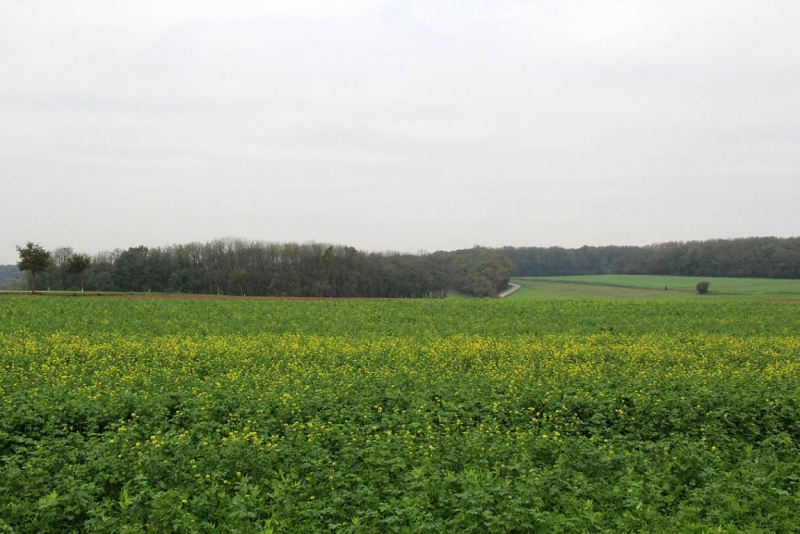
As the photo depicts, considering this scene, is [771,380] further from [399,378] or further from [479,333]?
[479,333]

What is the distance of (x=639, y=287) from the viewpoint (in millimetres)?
76438

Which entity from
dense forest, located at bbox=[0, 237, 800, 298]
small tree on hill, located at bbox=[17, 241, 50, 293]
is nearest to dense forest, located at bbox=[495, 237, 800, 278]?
dense forest, located at bbox=[0, 237, 800, 298]

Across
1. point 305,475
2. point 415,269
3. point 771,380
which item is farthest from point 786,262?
point 305,475

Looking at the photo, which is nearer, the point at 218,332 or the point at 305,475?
the point at 305,475

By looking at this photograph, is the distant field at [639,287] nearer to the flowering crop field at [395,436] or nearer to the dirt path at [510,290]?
the dirt path at [510,290]

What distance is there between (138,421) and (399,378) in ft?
17.5

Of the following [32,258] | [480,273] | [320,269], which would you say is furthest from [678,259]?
[32,258]

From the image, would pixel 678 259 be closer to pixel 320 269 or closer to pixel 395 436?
pixel 320 269

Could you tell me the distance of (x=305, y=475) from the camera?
7.38m

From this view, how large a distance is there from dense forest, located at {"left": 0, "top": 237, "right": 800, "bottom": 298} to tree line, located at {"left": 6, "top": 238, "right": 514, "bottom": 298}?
12 centimetres

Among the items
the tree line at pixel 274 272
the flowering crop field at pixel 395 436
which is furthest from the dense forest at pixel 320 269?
the flowering crop field at pixel 395 436

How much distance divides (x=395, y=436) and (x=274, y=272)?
61358 millimetres

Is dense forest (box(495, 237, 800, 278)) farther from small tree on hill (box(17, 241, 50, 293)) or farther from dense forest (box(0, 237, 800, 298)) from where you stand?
small tree on hill (box(17, 241, 50, 293))

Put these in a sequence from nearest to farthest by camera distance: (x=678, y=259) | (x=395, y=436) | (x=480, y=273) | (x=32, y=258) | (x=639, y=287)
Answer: (x=395, y=436) < (x=32, y=258) < (x=480, y=273) < (x=639, y=287) < (x=678, y=259)
